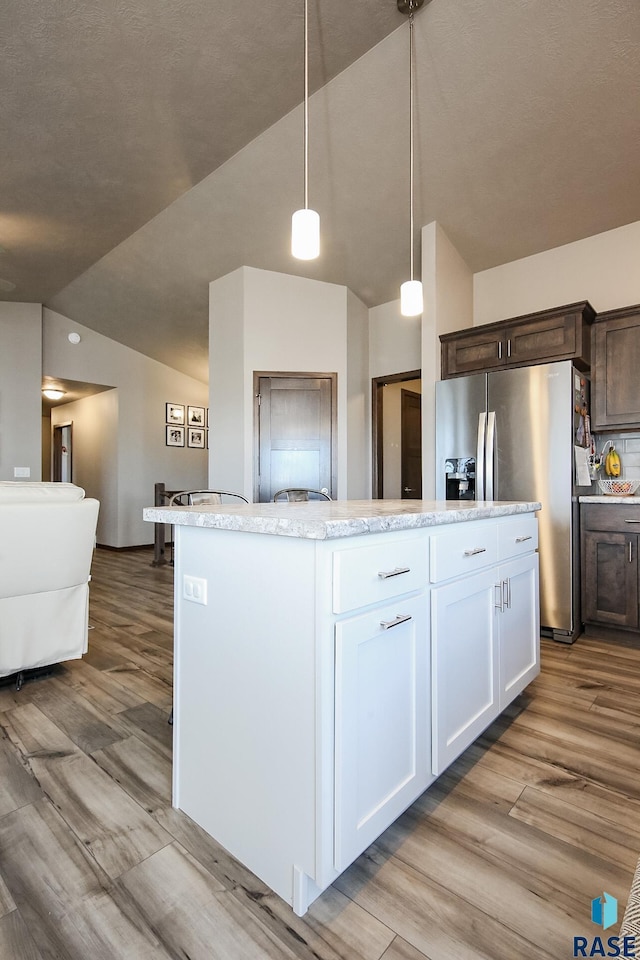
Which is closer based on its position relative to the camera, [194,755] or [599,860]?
[599,860]

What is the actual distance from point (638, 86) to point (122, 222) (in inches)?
154

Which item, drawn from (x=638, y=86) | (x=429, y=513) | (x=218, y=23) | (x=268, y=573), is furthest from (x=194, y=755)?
(x=638, y=86)

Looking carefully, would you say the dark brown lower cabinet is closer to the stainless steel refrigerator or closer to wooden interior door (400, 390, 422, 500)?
the stainless steel refrigerator

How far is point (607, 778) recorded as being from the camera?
1604 mm

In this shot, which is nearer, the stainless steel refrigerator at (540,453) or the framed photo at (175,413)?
the stainless steel refrigerator at (540,453)

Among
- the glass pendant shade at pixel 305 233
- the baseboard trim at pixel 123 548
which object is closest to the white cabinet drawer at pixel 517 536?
the glass pendant shade at pixel 305 233

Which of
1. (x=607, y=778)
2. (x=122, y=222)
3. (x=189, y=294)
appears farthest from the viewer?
(x=189, y=294)

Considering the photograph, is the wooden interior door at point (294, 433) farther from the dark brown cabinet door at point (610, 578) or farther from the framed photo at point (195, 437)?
the framed photo at point (195, 437)

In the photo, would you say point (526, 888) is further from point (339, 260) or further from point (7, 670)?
point (339, 260)

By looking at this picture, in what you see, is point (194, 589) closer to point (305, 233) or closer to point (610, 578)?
point (305, 233)

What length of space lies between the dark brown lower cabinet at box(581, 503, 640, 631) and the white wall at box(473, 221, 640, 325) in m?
1.62

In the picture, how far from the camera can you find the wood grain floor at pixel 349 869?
1.03 meters

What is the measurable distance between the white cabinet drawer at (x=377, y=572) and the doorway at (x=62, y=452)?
8.11m

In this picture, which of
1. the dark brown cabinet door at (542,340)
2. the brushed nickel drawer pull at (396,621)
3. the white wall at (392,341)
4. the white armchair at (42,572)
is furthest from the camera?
the white wall at (392,341)
